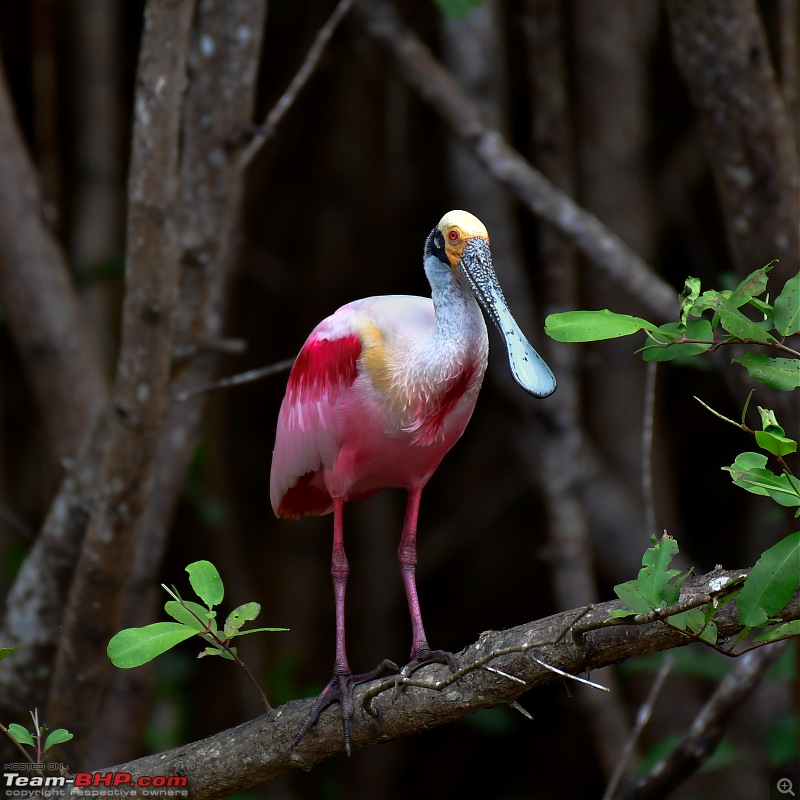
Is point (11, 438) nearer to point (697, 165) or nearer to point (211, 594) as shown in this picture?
point (697, 165)

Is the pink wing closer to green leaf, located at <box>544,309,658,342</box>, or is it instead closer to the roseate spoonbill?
the roseate spoonbill

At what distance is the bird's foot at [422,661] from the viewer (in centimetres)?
233

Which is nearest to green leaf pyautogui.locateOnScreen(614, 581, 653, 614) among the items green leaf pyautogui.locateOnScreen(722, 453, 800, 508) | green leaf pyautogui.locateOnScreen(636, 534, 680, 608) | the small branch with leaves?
green leaf pyautogui.locateOnScreen(636, 534, 680, 608)

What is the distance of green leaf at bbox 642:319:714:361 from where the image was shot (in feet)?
6.18

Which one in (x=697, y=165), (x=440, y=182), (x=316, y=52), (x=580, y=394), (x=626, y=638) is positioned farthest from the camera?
(x=440, y=182)

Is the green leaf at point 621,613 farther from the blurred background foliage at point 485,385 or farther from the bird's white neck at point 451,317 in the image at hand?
the blurred background foliage at point 485,385

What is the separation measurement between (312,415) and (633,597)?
1.33 metres

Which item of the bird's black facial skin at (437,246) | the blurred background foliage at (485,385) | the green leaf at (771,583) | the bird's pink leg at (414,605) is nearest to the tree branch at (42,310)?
the blurred background foliage at (485,385)

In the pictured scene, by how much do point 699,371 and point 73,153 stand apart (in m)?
3.83

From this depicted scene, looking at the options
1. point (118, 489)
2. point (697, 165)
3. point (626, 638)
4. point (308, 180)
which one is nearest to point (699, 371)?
point (697, 165)

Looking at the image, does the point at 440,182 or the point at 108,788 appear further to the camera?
the point at 440,182

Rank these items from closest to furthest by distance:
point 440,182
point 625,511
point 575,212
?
point 575,212, point 625,511, point 440,182

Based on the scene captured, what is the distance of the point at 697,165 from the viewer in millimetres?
6578

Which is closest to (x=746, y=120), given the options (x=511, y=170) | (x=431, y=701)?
(x=511, y=170)
